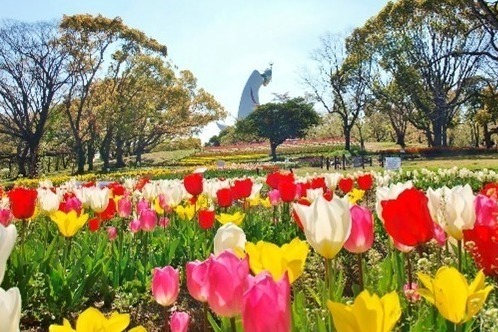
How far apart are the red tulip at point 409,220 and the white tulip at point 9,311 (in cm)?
116

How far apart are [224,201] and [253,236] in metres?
0.52

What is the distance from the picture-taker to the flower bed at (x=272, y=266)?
1058 mm

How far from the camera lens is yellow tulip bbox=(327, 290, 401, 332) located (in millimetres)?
926

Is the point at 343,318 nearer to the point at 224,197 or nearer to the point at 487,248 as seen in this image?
the point at 487,248

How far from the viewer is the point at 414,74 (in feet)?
115

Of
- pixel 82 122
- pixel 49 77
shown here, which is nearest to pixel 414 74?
pixel 49 77

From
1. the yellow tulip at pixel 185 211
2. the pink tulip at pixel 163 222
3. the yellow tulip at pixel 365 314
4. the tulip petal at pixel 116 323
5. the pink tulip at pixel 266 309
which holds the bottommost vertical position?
the pink tulip at pixel 163 222

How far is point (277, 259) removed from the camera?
1.39 meters

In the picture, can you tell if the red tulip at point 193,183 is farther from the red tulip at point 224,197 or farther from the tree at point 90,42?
the tree at point 90,42

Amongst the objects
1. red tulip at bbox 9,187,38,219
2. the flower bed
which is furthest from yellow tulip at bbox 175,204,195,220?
red tulip at bbox 9,187,38,219

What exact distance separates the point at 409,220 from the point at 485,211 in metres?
0.44

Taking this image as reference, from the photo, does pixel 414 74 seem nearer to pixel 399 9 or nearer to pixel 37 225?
pixel 399 9

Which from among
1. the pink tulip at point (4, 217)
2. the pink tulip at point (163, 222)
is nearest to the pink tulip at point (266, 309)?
the pink tulip at point (4, 217)

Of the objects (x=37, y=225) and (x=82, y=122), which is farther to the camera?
(x=82, y=122)
